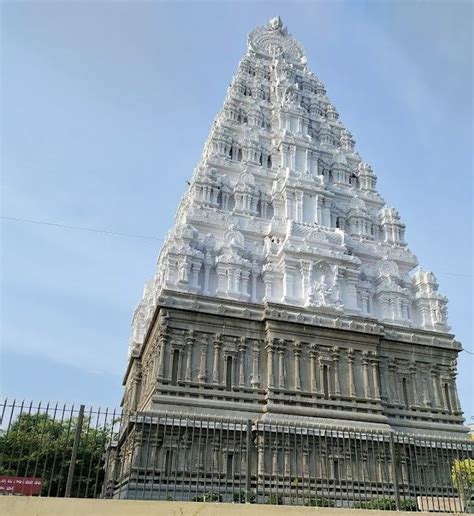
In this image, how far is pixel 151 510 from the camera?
9.57 m

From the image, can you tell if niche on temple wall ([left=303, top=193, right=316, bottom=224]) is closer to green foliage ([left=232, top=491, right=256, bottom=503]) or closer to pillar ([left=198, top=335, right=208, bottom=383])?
pillar ([left=198, top=335, right=208, bottom=383])

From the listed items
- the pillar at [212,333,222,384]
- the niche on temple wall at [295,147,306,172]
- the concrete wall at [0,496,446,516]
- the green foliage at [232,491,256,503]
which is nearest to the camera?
the concrete wall at [0,496,446,516]

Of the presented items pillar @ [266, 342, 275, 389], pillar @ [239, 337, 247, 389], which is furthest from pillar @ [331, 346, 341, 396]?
pillar @ [239, 337, 247, 389]

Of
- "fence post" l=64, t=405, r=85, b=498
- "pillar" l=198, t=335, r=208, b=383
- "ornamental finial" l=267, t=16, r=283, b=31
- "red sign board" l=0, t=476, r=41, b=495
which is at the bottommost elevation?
"red sign board" l=0, t=476, r=41, b=495

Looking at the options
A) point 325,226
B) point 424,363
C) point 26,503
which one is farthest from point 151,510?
point 325,226

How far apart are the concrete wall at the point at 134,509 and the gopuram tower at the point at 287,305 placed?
24.7 ft

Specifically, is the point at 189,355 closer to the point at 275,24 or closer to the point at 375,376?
the point at 375,376

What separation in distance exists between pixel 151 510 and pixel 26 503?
7.24 feet

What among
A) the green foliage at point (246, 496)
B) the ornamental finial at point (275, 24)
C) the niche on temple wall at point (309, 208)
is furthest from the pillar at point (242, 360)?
the ornamental finial at point (275, 24)

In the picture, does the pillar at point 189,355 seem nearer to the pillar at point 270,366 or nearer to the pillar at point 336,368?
the pillar at point 270,366

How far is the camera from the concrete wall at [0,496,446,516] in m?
9.09

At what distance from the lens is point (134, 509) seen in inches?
374

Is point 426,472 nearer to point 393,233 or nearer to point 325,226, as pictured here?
point 325,226

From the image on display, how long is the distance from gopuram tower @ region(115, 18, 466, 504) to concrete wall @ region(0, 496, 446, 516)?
753 centimetres
